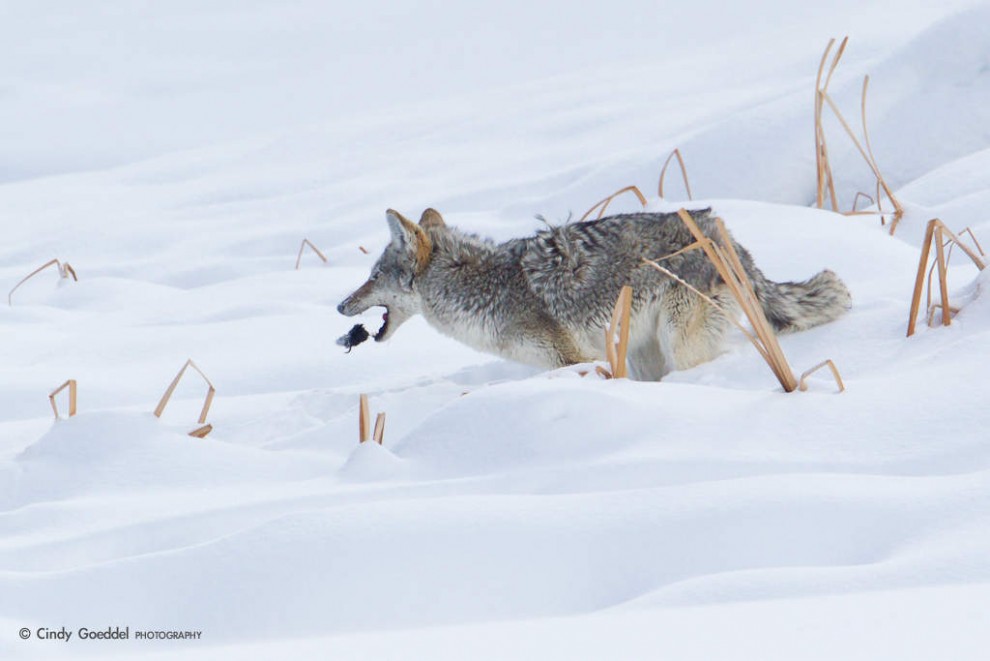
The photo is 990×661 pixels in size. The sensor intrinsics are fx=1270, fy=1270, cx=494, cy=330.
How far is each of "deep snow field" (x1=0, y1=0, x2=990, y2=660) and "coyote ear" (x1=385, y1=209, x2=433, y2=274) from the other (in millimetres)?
545

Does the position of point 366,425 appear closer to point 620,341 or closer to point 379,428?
point 379,428

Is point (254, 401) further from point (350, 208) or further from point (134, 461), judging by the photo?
point (350, 208)

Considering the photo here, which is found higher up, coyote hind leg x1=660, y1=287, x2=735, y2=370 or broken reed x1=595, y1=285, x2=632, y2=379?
broken reed x1=595, y1=285, x2=632, y2=379

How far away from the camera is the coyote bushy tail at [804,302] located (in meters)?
4.82

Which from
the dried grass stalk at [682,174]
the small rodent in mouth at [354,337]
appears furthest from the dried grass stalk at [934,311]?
the dried grass stalk at [682,174]

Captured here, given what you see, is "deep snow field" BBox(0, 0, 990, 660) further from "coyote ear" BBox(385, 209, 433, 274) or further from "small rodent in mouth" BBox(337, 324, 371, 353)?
"coyote ear" BBox(385, 209, 433, 274)

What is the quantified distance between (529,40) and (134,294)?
49.8 feet

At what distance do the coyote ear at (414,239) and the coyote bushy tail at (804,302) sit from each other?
161cm

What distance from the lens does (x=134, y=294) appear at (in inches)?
334

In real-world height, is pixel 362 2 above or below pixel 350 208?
above

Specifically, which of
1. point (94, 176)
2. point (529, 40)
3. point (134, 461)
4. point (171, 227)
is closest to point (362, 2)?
point (529, 40)

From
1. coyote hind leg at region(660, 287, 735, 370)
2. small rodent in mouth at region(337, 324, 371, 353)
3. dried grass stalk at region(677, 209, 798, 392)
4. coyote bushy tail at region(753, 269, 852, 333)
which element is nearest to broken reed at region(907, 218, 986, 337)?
coyote bushy tail at region(753, 269, 852, 333)

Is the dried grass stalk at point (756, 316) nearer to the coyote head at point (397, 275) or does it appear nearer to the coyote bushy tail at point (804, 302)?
the coyote bushy tail at point (804, 302)

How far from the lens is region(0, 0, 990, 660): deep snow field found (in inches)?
96.8
